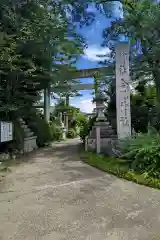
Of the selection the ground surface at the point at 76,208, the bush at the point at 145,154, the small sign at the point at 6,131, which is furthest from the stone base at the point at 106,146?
the small sign at the point at 6,131

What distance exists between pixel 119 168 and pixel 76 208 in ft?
7.26

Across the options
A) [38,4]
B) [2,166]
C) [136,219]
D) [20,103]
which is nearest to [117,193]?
[136,219]

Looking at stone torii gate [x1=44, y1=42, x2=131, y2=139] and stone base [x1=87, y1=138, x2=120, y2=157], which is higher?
stone torii gate [x1=44, y1=42, x2=131, y2=139]

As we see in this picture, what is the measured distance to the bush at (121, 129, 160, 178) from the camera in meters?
4.78

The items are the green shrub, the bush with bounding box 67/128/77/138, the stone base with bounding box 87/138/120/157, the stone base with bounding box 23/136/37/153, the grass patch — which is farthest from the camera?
the bush with bounding box 67/128/77/138

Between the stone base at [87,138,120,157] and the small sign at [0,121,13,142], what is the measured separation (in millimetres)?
2505

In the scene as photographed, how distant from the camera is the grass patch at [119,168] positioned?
431 cm

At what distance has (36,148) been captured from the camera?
921cm

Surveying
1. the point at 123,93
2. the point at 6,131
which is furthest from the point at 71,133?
the point at 123,93

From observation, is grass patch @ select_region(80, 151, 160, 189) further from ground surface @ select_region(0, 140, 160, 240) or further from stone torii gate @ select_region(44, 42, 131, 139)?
stone torii gate @ select_region(44, 42, 131, 139)

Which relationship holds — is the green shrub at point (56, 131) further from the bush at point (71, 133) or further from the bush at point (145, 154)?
the bush at point (145, 154)

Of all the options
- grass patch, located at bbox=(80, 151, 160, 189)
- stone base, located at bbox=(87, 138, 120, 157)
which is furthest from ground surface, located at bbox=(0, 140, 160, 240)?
stone base, located at bbox=(87, 138, 120, 157)

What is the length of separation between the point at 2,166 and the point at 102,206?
347 centimetres

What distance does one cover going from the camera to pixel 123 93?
6.73 m
